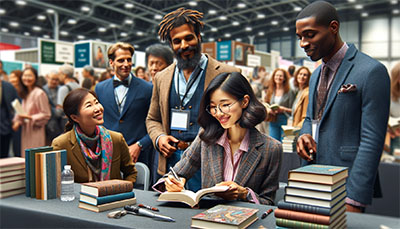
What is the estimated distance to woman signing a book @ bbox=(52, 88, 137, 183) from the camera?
219cm

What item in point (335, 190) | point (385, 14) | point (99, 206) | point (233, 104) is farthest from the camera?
point (385, 14)

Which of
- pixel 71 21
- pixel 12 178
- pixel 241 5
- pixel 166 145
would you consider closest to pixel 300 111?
pixel 241 5

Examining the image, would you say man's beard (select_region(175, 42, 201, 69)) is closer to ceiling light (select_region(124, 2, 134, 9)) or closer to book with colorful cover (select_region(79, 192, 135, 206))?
book with colorful cover (select_region(79, 192, 135, 206))

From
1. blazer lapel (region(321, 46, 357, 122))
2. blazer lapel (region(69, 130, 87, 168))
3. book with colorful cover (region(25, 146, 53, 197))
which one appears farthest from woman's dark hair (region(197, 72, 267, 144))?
book with colorful cover (region(25, 146, 53, 197))

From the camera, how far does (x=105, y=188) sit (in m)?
1.64

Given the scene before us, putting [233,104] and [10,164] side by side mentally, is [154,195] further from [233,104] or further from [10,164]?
[10,164]

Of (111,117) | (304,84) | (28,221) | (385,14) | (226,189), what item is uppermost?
(385,14)

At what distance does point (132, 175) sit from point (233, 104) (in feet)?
3.01

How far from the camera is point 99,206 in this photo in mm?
1584

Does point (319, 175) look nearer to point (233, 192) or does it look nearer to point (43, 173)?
point (233, 192)

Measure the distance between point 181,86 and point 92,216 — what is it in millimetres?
Result: 1114

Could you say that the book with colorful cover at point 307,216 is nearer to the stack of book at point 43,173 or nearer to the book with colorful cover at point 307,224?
the book with colorful cover at point 307,224

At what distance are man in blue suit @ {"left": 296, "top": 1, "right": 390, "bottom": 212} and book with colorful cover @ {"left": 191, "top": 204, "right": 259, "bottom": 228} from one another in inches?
18.5

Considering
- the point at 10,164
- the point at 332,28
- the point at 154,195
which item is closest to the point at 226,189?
the point at 154,195
